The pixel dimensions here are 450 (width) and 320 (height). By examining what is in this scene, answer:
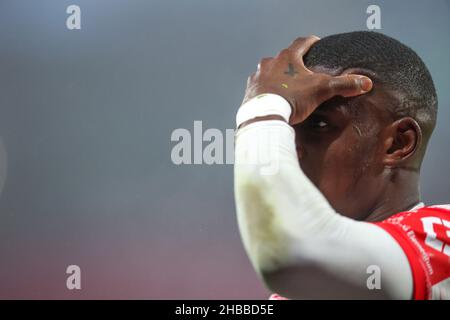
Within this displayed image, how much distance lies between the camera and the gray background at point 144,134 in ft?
8.46

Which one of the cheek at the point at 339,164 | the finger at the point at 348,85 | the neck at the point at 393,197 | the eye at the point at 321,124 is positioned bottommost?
the neck at the point at 393,197

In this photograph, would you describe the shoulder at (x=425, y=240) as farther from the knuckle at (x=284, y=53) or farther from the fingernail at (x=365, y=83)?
the knuckle at (x=284, y=53)

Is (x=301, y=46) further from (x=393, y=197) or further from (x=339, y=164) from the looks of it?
(x=393, y=197)

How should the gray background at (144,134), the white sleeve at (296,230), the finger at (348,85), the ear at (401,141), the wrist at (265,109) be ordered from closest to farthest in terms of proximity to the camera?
the white sleeve at (296,230) → the wrist at (265,109) → the finger at (348,85) → the ear at (401,141) → the gray background at (144,134)

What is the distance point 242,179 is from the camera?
0.97 metres

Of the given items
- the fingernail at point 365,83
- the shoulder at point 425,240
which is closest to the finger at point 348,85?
the fingernail at point 365,83

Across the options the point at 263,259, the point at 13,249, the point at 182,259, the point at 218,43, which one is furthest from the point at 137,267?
the point at 263,259

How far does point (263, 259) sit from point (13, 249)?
6.64 feet

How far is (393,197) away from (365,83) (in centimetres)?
25

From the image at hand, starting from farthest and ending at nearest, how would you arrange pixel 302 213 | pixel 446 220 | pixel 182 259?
pixel 182 259, pixel 446 220, pixel 302 213

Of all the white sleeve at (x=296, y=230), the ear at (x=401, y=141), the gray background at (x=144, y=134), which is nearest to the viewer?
the white sleeve at (x=296, y=230)

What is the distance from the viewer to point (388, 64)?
128 centimetres

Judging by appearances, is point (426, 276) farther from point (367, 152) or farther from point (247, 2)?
point (247, 2)

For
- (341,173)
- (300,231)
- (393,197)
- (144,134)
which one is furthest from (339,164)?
(144,134)
